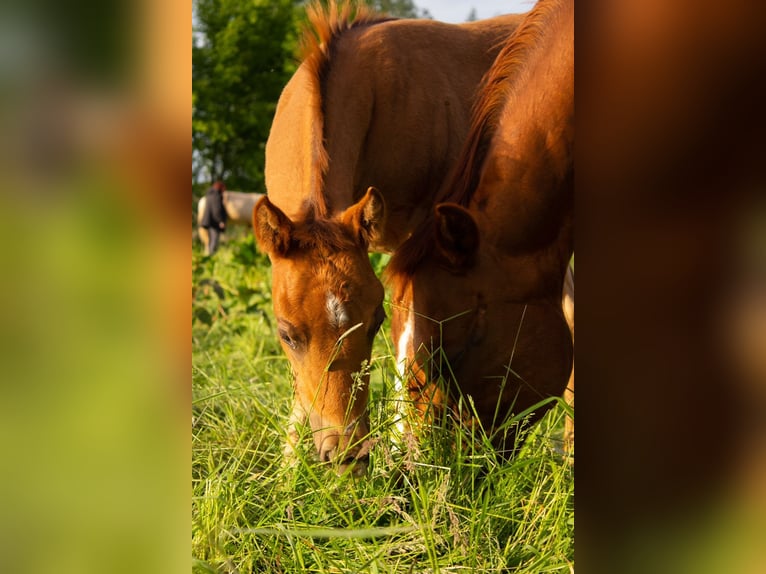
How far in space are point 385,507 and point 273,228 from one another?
3.35ft

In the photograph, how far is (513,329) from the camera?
239cm

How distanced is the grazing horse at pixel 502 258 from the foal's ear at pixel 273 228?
359 mm

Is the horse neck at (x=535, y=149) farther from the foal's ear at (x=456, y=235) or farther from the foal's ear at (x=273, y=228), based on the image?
the foal's ear at (x=273, y=228)

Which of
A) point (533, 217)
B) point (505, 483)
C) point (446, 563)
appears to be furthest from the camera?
point (533, 217)

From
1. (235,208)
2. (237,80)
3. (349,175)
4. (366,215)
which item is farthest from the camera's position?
(237,80)

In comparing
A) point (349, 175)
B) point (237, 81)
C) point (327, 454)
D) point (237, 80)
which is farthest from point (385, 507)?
point (237, 81)

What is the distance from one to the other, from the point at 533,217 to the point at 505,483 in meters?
0.85

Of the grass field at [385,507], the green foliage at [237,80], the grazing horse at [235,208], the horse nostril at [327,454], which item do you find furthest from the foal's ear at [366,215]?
the green foliage at [237,80]

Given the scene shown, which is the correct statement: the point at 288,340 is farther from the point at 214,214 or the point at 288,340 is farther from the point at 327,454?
the point at 214,214

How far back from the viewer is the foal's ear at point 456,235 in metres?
2.28

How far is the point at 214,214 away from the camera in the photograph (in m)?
8.45
